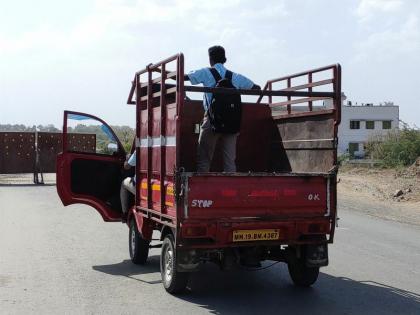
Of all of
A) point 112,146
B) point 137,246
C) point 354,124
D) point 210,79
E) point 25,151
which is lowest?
point 137,246

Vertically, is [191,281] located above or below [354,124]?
below

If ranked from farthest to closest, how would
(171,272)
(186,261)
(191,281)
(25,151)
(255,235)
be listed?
(25,151) < (191,281) < (171,272) < (255,235) < (186,261)

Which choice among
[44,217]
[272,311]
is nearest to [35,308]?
[272,311]

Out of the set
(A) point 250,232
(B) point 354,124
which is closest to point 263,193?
(A) point 250,232

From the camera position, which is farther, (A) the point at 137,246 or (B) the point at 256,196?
(A) the point at 137,246

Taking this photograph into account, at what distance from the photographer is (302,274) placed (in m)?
7.23

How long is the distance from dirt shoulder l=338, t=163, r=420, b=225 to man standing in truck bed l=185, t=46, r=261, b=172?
27.8ft

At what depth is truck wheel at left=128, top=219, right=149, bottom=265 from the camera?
8.48m

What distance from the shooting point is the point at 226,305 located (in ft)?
21.0

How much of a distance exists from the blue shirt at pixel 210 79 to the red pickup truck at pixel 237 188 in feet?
1.01

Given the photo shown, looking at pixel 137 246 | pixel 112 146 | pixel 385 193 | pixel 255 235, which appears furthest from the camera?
pixel 385 193

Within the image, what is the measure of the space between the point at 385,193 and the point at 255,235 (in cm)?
1631

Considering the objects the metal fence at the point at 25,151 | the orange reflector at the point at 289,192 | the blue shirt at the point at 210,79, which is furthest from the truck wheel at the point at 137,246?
the metal fence at the point at 25,151

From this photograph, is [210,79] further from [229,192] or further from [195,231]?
[195,231]
